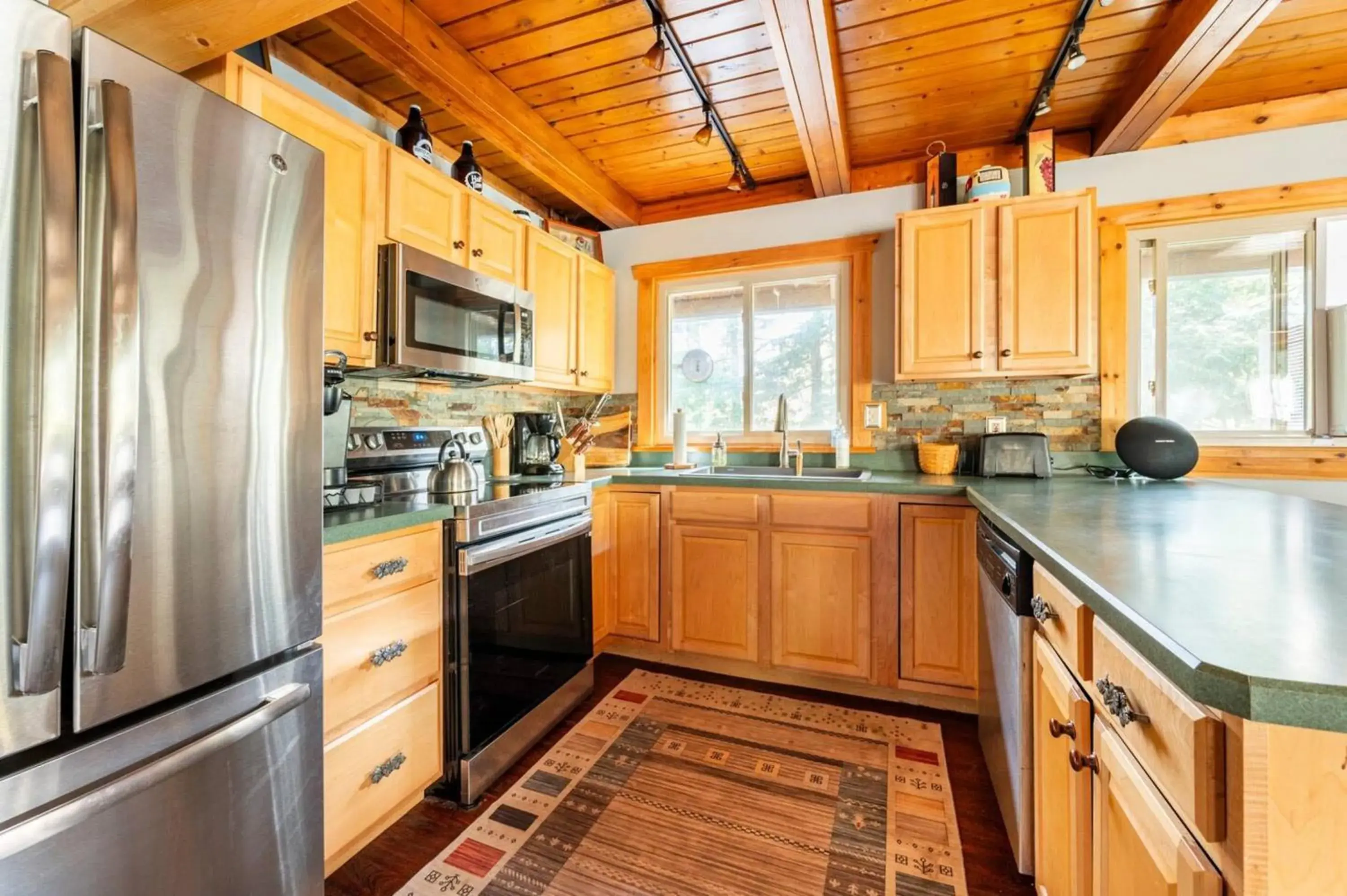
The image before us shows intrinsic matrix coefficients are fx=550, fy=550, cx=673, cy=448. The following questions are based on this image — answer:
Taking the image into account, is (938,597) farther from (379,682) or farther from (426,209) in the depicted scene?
(426,209)

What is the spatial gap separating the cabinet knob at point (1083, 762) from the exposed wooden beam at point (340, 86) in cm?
275

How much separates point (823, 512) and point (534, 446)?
4.86 feet

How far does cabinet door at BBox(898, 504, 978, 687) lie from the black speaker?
75 cm

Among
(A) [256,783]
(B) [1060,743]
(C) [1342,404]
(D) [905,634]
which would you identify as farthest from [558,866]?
(C) [1342,404]

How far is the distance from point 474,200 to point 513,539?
136 cm

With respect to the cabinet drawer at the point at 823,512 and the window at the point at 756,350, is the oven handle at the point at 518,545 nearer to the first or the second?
the cabinet drawer at the point at 823,512

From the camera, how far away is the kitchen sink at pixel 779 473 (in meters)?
2.53

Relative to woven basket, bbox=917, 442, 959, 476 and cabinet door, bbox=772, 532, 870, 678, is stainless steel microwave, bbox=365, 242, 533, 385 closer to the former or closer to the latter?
cabinet door, bbox=772, 532, 870, 678

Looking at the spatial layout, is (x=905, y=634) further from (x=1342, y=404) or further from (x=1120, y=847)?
(x=1342, y=404)

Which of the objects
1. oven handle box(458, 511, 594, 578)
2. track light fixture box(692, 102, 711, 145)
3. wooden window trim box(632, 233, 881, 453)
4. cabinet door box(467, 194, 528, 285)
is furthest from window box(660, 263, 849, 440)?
oven handle box(458, 511, 594, 578)

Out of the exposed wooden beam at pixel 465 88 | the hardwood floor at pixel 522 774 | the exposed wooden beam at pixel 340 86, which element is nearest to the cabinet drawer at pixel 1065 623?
the hardwood floor at pixel 522 774

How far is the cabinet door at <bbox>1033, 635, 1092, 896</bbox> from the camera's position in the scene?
953 millimetres

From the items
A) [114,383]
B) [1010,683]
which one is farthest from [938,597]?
[114,383]

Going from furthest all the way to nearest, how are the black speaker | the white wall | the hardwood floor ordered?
the white wall → the black speaker → the hardwood floor
